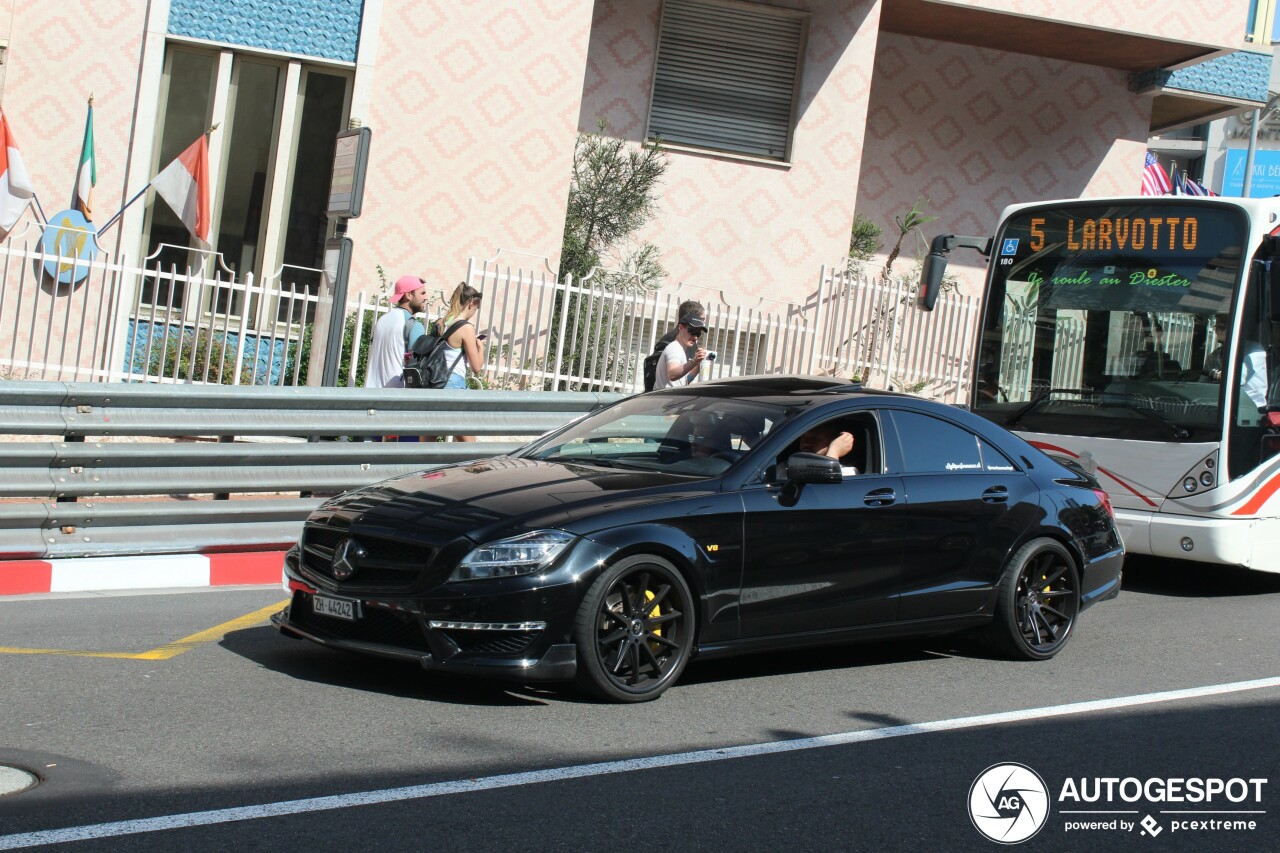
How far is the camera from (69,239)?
13.8 meters

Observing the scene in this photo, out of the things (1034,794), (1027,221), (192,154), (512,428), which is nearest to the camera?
(1034,794)

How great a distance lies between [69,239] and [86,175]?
632 millimetres

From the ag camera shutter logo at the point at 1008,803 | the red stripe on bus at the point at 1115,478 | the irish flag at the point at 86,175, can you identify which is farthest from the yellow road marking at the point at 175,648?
the irish flag at the point at 86,175

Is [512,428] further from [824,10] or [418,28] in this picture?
[824,10]

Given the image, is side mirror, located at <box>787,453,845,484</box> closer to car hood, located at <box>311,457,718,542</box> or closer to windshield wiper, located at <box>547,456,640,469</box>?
car hood, located at <box>311,457,718,542</box>

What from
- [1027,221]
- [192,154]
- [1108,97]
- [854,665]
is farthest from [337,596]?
[1108,97]

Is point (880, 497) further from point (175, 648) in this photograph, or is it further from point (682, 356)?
point (682, 356)

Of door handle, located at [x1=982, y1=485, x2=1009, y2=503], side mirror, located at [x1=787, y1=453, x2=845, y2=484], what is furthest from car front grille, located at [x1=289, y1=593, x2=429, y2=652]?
door handle, located at [x1=982, y1=485, x2=1009, y2=503]

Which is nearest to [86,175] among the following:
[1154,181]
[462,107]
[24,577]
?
[462,107]

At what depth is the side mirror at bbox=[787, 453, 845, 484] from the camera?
6.61 metres

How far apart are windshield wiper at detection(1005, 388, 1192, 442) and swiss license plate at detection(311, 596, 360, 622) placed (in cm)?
664

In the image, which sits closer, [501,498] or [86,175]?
[501,498]

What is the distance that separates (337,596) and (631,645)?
1266mm

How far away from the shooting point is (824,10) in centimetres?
1841
